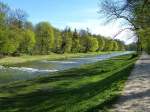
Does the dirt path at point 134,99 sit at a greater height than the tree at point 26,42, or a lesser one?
lesser

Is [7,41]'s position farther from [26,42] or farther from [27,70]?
[27,70]

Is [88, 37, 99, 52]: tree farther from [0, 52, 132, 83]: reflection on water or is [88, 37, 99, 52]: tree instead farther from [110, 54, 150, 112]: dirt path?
[110, 54, 150, 112]: dirt path

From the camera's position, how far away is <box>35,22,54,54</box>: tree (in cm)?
11933

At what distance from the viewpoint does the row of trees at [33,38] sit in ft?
276

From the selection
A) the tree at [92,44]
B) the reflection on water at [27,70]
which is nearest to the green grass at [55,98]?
the reflection on water at [27,70]

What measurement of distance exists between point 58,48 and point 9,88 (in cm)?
10278

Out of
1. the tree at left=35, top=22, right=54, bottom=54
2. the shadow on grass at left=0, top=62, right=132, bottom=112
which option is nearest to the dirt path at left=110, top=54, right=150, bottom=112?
the shadow on grass at left=0, top=62, right=132, bottom=112

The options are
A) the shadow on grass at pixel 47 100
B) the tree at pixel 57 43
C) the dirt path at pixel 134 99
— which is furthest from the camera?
Answer: the tree at pixel 57 43

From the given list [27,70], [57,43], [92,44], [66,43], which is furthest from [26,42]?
[92,44]

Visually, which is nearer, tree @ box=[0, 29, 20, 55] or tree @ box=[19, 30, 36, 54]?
tree @ box=[0, 29, 20, 55]

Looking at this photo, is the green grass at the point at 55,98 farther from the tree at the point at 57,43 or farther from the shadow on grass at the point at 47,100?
the tree at the point at 57,43

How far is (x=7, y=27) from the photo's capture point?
85.4m

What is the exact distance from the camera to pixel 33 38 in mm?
107250

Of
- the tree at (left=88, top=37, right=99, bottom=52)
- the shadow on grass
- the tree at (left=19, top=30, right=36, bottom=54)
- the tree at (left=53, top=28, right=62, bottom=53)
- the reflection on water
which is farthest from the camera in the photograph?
the tree at (left=88, top=37, right=99, bottom=52)
